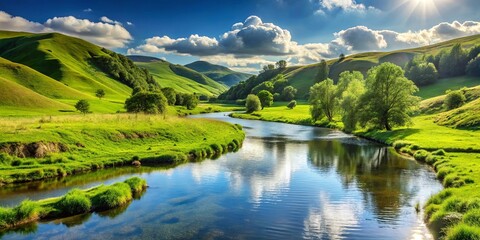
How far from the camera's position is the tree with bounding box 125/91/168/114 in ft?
343

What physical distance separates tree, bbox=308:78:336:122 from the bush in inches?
3784

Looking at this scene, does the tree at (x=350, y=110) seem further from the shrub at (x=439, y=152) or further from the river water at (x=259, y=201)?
the river water at (x=259, y=201)

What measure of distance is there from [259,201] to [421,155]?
31732 millimetres

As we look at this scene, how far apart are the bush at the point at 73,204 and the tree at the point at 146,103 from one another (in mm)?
76132

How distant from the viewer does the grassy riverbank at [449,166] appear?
23.4 metres

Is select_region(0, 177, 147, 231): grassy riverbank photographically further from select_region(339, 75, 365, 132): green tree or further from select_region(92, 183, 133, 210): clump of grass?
select_region(339, 75, 365, 132): green tree

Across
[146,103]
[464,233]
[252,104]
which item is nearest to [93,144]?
[464,233]

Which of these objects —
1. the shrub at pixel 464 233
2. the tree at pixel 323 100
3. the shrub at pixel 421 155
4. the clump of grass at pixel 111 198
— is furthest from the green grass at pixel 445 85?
the clump of grass at pixel 111 198

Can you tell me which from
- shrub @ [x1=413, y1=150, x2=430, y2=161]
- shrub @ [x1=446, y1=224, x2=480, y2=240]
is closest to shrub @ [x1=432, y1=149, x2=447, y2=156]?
shrub @ [x1=413, y1=150, x2=430, y2=161]

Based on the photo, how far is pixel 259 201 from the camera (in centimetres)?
3256

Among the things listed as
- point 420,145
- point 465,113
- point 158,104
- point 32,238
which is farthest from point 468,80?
point 32,238

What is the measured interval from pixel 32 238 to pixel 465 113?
286ft

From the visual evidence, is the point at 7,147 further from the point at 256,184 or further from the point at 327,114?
the point at 327,114

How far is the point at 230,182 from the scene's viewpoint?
3950 cm
